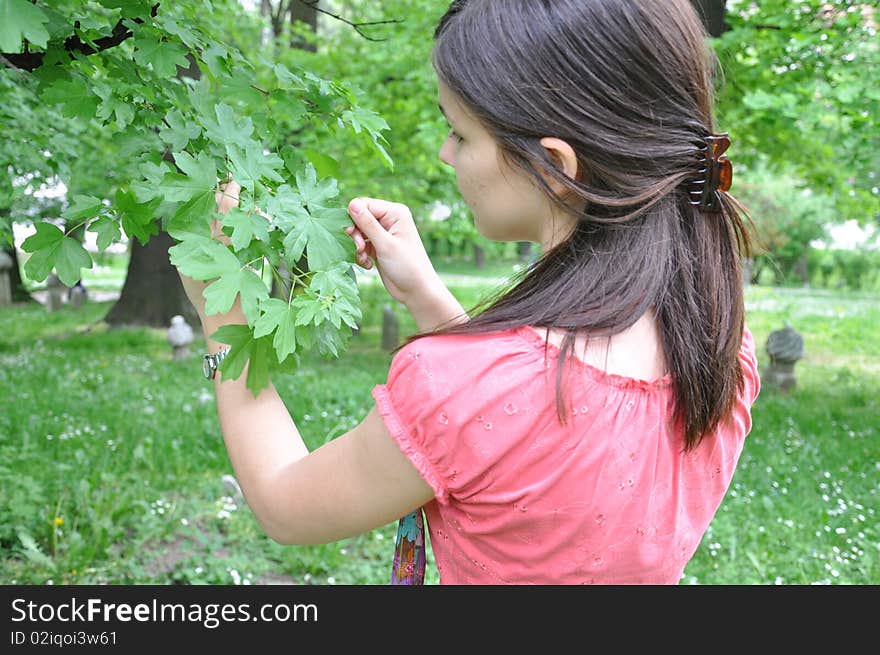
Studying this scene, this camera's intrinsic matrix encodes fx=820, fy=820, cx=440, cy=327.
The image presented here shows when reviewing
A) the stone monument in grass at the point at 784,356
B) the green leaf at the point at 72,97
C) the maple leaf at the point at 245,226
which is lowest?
the stone monument in grass at the point at 784,356

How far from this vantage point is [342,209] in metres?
1.36

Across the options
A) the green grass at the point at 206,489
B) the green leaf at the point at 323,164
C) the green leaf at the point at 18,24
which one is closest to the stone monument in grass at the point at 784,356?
the green grass at the point at 206,489

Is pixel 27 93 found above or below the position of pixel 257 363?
above

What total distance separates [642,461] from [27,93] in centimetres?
322

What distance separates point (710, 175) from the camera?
120 centimetres

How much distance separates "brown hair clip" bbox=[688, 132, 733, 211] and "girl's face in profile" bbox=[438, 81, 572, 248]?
0.21 metres

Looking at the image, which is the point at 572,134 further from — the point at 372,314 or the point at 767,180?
the point at 767,180

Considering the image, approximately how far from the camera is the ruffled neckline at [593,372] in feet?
3.42

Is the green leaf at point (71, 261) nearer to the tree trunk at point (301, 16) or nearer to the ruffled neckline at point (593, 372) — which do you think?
the ruffled neckline at point (593, 372)

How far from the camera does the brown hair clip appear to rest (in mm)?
1200

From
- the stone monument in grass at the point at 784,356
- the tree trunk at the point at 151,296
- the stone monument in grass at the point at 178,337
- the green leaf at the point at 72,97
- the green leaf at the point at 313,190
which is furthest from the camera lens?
Result: the tree trunk at the point at 151,296

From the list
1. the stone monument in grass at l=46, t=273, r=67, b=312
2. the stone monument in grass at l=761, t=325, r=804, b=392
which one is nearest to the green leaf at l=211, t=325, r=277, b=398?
the stone monument in grass at l=761, t=325, r=804, b=392
